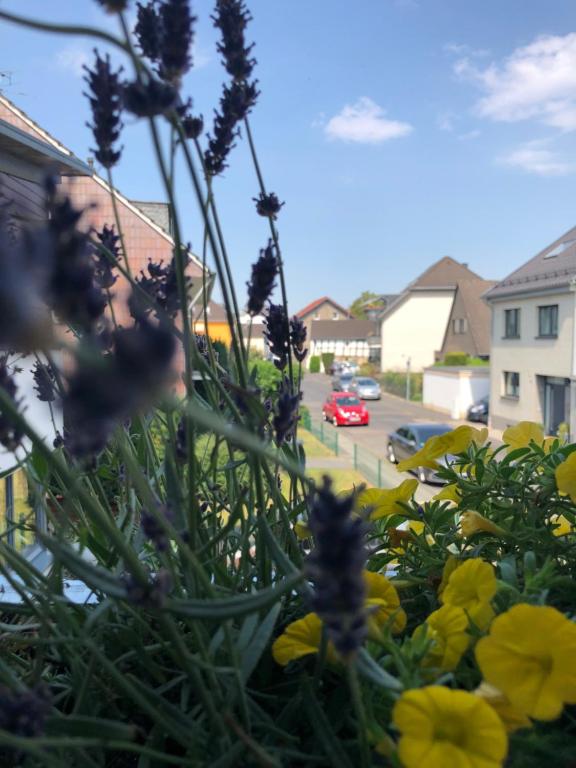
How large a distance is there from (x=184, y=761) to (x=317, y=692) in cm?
15

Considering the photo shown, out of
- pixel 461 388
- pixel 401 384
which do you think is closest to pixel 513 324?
pixel 461 388

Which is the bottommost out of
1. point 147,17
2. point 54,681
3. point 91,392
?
point 54,681

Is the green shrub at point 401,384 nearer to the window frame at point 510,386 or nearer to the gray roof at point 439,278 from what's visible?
the gray roof at point 439,278

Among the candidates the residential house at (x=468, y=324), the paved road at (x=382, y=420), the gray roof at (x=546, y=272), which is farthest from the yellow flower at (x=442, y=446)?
the residential house at (x=468, y=324)

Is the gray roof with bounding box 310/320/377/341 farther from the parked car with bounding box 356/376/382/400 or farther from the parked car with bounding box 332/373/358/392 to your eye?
the parked car with bounding box 356/376/382/400

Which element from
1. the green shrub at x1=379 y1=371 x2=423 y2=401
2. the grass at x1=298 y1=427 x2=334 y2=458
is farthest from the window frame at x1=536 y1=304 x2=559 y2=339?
the green shrub at x1=379 y1=371 x2=423 y2=401

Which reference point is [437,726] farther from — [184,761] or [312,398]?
[312,398]

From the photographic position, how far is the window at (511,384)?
13.7 meters

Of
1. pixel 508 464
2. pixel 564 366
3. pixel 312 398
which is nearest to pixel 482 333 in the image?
pixel 312 398

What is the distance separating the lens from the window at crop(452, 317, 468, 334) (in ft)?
78.2

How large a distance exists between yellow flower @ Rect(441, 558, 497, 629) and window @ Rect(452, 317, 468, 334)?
24170mm

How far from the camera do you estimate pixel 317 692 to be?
50cm

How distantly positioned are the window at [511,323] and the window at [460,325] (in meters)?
9.77

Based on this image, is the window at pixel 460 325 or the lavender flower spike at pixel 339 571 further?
the window at pixel 460 325
